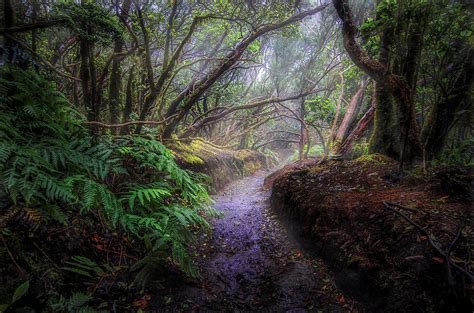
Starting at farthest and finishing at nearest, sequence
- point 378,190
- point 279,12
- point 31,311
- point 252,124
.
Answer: point 252,124 → point 279,12 → point 378,190 → point 31,311

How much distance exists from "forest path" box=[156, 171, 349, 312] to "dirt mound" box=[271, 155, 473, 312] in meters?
0.31

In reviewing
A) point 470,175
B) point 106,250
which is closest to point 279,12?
point 470,175

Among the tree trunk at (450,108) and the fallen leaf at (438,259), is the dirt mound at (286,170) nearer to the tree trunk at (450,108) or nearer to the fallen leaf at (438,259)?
the tree trunk at (450,108)

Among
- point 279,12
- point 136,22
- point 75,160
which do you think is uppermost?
point 279,12

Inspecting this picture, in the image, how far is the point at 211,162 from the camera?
31.0ft

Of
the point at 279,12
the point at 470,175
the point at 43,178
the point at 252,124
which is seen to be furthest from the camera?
the point at 252,124

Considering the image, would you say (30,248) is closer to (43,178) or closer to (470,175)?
(43,178)

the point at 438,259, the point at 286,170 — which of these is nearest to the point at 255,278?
the point at 438,259

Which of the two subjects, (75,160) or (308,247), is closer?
(75,160)

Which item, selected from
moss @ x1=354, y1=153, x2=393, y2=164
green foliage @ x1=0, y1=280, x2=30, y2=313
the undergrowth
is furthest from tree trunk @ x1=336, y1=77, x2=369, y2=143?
green foliage @ x1=0, y1=280, x2=30, y2=313

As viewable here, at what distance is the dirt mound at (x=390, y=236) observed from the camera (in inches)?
82.0

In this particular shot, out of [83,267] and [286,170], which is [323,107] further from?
[83,267]

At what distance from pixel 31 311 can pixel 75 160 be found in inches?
53.8

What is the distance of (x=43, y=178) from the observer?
202 centimetres
